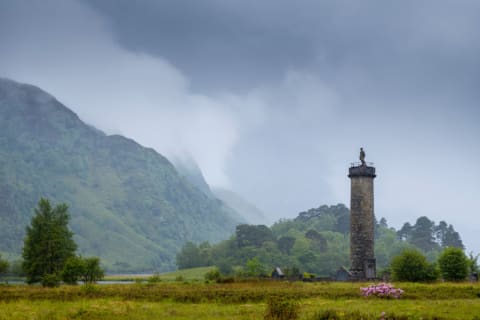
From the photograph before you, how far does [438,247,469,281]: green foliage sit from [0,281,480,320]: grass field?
69.8 ft

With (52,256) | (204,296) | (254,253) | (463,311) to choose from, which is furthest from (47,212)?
(254,253)

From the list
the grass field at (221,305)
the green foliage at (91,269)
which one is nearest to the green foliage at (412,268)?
the grass field at (221,305)

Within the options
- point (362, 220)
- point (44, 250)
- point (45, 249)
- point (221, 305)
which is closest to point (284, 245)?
point (362, 220)

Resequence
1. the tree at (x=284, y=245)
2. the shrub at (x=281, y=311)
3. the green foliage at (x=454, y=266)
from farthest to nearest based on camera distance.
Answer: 1. the tree at (x=284, y=245)
2. the green foliage at (x=454, y=266)
3. the shrub at (x=281, y=311)

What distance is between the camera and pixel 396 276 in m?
71.1

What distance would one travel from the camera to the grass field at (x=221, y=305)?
102 feet

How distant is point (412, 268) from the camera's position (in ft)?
229

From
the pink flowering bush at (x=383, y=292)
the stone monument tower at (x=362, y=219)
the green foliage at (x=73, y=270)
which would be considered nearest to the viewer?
the pink flowering bush at (x=383, y=292)

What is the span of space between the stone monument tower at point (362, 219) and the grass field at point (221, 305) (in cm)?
3882

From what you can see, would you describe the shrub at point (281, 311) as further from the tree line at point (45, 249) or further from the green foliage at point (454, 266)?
the tree line at point (45, 249)

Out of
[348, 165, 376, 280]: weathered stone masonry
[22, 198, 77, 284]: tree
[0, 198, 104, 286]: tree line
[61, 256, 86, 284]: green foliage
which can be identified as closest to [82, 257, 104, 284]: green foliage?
[61, 256, 86, 284]: green foliage

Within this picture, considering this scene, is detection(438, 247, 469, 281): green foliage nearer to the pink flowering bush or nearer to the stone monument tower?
the stone monument tower

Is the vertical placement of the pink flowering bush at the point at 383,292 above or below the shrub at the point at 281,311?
above

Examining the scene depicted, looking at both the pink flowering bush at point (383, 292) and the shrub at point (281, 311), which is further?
the pink flowering bush at point (383, 292)
